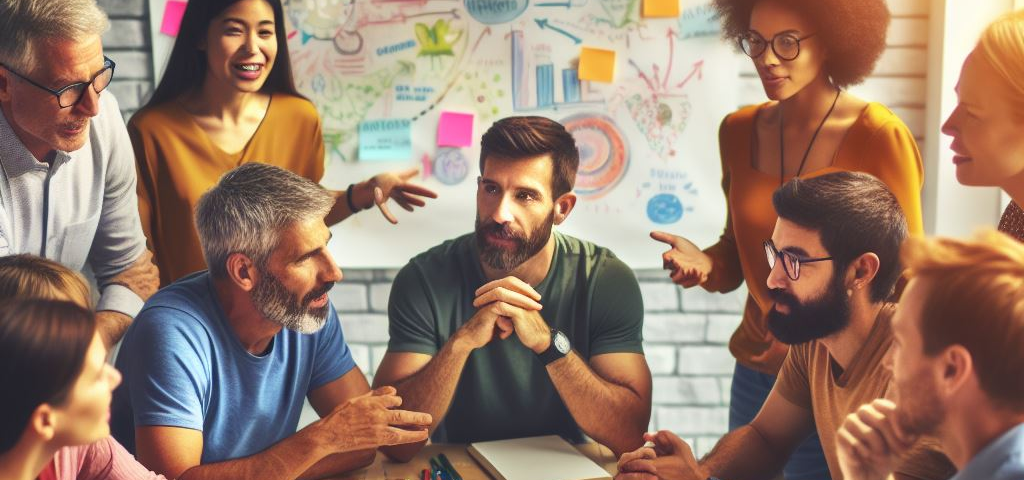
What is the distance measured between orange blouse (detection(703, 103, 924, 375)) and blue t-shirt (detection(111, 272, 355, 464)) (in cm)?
103

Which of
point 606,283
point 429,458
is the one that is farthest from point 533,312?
point 429,458

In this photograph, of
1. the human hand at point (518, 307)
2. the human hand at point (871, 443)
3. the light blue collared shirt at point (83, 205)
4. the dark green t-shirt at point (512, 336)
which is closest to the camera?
the human hand at point (871, 443)

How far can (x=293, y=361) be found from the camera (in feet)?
7.19

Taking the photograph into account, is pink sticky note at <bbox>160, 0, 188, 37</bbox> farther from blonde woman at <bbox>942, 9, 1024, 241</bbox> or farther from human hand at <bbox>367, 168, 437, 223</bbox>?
blonde woman at <bbox>942, 9, 1024, 241</bbox>

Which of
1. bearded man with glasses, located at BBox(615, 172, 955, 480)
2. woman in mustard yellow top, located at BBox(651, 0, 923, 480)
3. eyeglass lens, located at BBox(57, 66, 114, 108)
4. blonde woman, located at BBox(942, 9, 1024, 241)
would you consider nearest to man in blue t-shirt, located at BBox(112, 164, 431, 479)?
eyeglass lens, located at BBox(57, 66, 114, 108)

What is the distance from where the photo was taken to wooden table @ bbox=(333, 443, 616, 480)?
2.00m

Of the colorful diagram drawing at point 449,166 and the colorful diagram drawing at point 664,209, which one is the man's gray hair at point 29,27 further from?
the colorful diagram drawing at point 664,209

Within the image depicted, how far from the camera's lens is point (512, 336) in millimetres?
2416

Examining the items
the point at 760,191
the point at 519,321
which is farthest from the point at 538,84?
the point at 519,321

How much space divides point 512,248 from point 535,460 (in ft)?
1.92

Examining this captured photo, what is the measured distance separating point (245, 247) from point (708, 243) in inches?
62.8

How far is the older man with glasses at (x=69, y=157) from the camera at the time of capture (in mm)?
2043

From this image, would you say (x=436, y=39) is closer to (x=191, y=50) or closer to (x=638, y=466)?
(x=191, y=50)

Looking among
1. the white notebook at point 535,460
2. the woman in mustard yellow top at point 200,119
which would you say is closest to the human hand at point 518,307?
the white notebook at point 535,460
